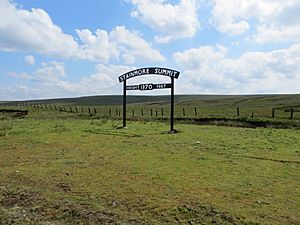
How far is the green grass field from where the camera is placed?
6543 millimetres

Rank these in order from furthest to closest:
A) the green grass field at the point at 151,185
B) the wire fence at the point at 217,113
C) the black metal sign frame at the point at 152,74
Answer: the wire fence at the point at 217,113
the black metal sign frame at the point at 152,74
the green grass field at the point at 151,185

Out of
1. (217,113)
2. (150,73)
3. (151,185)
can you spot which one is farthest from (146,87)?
(217,113)

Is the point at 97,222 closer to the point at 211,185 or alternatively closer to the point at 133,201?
the point at 133,201

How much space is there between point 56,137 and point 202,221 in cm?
1440

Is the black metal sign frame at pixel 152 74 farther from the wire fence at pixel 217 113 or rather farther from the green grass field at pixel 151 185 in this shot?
the wire fence at pixel 217 113

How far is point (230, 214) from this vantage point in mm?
6488

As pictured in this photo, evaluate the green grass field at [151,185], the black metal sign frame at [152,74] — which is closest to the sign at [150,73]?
the black metal sign frame at [152,74]

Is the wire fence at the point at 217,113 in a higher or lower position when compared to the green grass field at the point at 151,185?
higher

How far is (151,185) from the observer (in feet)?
28.0

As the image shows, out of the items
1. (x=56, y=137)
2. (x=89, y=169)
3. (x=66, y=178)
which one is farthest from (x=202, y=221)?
(x=56, y=137)

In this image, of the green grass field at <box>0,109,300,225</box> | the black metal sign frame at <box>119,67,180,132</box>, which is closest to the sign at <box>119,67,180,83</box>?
the black metal sign frame at <box>119,67,180,132</box>

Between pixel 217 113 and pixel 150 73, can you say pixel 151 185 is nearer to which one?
pixel 150 73

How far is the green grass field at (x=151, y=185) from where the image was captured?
654 cm

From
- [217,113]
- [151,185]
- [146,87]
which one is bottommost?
[151,185]
